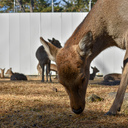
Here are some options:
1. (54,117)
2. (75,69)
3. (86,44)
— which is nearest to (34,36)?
(54,117)

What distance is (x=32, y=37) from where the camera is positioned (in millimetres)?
14719

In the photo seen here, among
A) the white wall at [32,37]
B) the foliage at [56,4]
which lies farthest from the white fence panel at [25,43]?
the foliage at [56,4]

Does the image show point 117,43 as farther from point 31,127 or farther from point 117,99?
point 31,127

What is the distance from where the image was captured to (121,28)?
13.4 ft

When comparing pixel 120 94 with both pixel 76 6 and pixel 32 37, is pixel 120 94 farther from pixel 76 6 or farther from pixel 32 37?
pixel 76 6

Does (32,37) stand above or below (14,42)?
above

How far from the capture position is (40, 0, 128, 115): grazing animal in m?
3.38

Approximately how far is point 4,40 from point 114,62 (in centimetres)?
647

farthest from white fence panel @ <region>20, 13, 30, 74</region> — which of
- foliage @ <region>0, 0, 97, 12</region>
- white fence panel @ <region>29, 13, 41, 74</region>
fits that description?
foliage @ <region>0, 0, 97, 12</region>

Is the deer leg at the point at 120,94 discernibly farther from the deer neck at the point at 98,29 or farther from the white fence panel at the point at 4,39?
the white fence panel at the point at 4,39

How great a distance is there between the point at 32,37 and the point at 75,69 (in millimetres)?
11614

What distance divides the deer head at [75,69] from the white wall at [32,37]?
11208 mm

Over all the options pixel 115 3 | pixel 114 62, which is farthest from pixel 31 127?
pixel 114 62

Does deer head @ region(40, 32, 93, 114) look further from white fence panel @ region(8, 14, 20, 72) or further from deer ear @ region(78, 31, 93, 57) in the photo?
white fence panel @ region(8, 14, 20, 72)
